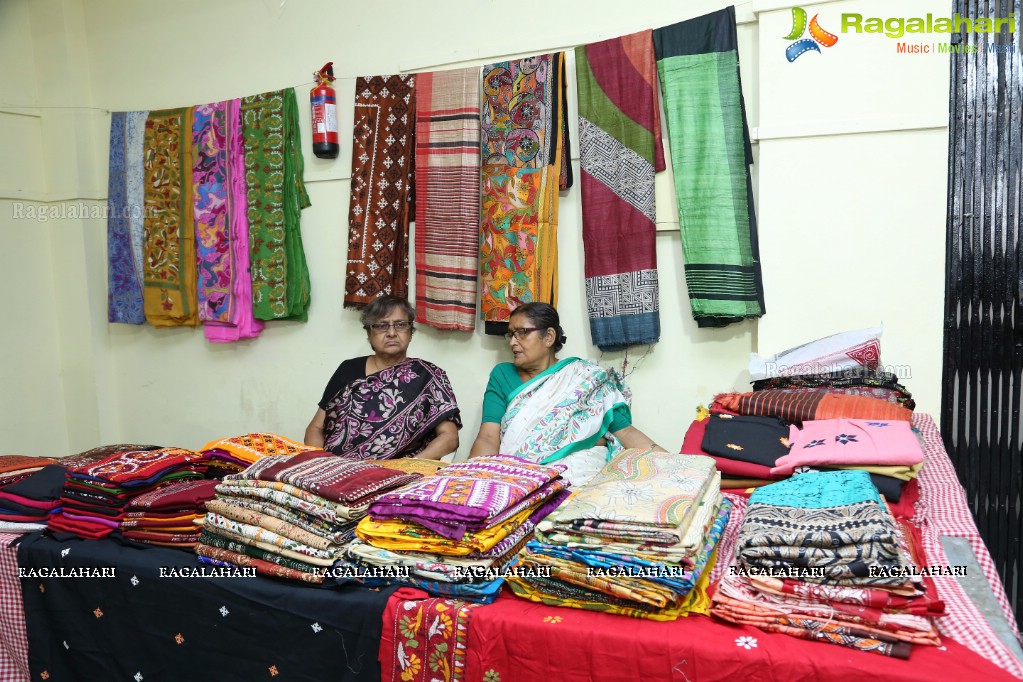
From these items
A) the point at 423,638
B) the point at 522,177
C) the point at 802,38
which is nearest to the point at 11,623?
the point at 423,638

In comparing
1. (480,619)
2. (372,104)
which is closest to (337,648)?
(480,619)

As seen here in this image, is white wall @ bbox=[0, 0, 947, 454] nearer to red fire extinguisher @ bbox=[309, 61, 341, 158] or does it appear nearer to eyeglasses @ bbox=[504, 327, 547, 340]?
red fire extinguisher @ bbox=[309, 61, 341, 158]

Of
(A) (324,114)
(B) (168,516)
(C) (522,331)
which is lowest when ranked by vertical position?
(B) (168,516)

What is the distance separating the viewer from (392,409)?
2.98m

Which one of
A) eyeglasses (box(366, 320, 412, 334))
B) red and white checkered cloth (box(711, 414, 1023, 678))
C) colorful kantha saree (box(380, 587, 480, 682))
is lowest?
colorful kantha saree (box(380, 587, 480, 682))

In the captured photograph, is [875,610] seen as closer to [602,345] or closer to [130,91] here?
[602,345]

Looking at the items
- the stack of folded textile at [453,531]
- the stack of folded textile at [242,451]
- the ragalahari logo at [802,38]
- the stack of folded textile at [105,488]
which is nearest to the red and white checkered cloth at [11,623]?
the stack of folded textile at [105,488]

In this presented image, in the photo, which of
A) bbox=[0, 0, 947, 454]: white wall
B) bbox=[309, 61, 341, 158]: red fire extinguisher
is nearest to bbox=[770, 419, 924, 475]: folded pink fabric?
bbox=[0, 0, 947, 454]: white wall

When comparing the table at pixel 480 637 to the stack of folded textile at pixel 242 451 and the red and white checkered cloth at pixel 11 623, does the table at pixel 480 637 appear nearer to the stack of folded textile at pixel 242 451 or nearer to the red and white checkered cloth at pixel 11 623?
the red and white checkered cloth at pixel 11 623

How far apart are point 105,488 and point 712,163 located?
7.90 feet

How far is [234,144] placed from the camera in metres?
4.01

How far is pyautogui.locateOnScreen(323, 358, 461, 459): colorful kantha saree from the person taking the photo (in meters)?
2.96

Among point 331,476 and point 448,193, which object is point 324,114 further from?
point 331,476

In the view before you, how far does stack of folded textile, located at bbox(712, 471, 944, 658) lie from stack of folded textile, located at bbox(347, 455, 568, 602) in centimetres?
44
